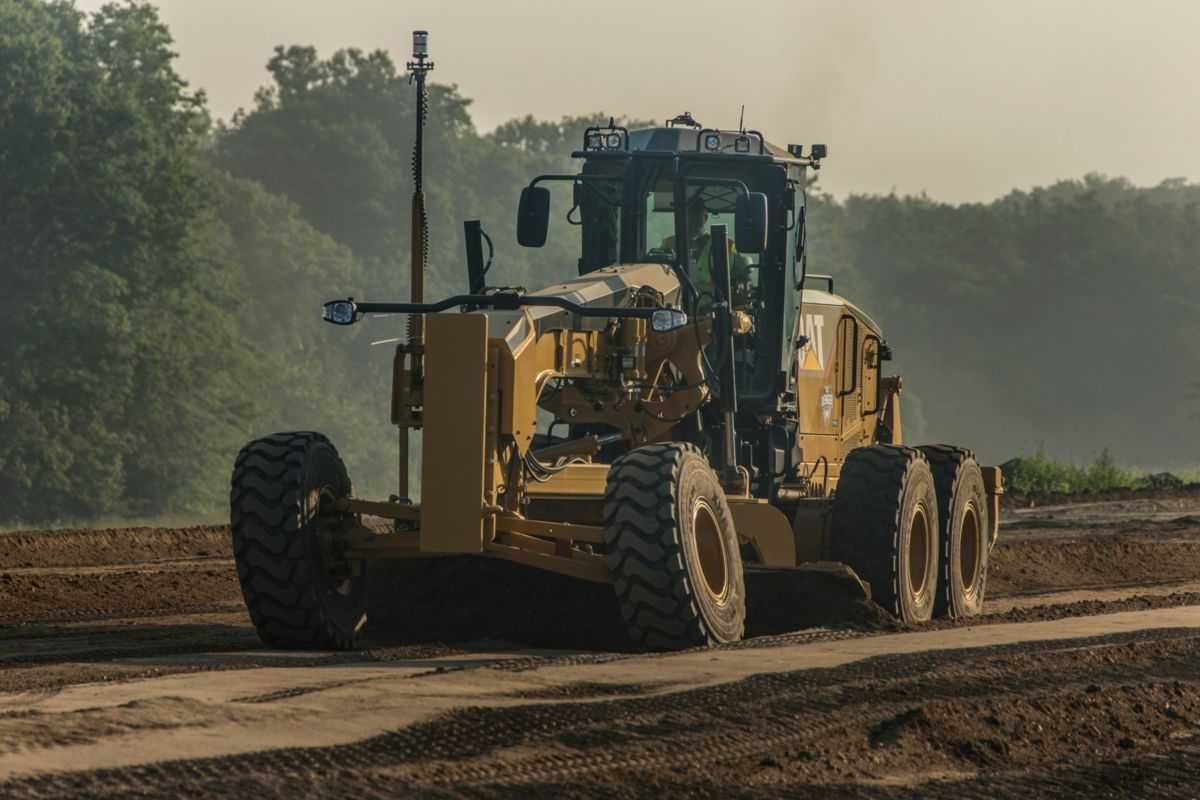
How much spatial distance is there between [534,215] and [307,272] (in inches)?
2344

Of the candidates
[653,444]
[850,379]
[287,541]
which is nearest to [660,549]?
[653,444]

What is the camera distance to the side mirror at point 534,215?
1556 cm

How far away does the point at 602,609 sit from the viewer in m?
14.7

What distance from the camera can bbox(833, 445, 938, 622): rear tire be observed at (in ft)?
50.2

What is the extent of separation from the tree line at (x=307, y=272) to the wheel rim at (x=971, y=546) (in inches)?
154

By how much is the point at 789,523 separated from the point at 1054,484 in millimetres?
23899

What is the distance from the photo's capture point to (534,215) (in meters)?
15.6

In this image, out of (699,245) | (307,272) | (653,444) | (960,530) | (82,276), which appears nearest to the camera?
(653,444)

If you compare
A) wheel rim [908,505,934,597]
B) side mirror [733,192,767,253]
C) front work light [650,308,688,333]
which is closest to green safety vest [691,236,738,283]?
side mirror [733,192,767,253]

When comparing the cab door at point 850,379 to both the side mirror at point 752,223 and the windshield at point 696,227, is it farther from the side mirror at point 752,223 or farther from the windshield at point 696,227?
the side mirror at point 752,223

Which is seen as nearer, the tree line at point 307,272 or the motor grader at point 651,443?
the motor grader at point 651,443

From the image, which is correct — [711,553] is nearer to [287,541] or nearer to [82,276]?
[287,541]

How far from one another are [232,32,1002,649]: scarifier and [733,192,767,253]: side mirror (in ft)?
0.05

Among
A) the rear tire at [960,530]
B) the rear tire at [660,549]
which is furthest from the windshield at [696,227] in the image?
the rear tire at [660,549]
